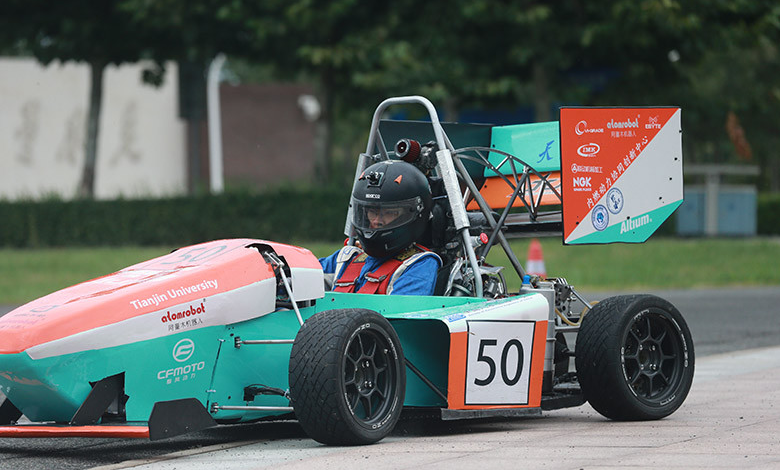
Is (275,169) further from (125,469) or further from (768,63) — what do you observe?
(125,469)

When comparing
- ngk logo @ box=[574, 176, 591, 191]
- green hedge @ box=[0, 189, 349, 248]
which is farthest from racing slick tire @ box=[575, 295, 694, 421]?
green hedge @ box=[0, 189, 349, 248]

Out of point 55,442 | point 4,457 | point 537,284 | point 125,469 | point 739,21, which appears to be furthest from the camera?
point 739,21

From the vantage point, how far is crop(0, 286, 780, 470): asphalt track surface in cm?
614

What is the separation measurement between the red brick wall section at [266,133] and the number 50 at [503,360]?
43.0m

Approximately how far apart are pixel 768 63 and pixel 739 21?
15.6 meters

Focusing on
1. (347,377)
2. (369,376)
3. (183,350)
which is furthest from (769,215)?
(183,350)

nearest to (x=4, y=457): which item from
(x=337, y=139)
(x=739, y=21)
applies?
(x=739, y=21)

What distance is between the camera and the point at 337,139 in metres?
63.8

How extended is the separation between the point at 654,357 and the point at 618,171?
1.21m

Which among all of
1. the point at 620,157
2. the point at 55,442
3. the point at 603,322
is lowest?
the point at 55,442

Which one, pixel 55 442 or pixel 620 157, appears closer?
pixel 55 442

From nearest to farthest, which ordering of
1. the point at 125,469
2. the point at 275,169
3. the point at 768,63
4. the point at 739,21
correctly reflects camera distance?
the point at 125,469 → the point at 739,21 → the point at 768,63 → the point at 275,169

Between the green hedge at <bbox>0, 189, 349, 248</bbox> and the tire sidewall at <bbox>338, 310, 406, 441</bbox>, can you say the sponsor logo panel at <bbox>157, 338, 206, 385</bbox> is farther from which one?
the green hedge at <bbox>0, 189, 349, 248</bbox>

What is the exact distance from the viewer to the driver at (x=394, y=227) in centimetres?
773
